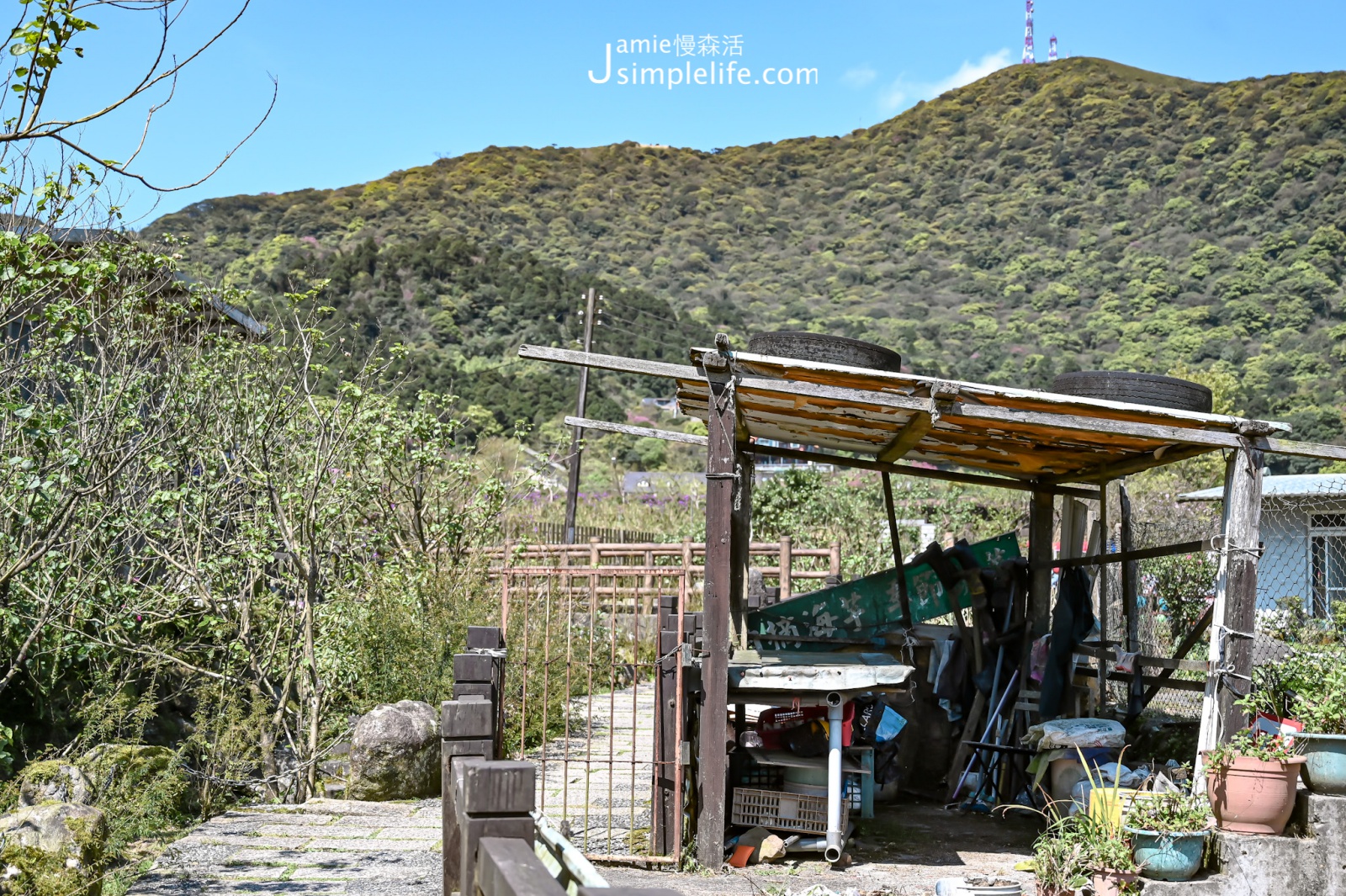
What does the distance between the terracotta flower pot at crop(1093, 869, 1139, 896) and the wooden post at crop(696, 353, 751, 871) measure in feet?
6.12

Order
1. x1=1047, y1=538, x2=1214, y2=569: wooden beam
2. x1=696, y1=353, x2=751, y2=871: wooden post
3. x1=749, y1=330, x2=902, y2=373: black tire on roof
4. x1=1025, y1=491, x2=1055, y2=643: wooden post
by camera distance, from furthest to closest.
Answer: x1=1025, y1=491, x2=1055, y2=643: wooden post
x1=1047, y1=538, x2=1214, y2=569: wooden beam
x1=749, y1=330, x2=902, y2=373: black tire on roof
x1=696, y1=353, x2=751, y2=871: wooden post

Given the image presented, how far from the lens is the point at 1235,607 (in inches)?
256

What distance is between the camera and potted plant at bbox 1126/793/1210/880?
565 centimetres

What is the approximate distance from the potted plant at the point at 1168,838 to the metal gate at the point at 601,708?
231 cm

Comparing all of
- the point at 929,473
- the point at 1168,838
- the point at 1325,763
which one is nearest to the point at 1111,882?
the point at 1168,838

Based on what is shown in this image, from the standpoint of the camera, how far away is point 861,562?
693 inches

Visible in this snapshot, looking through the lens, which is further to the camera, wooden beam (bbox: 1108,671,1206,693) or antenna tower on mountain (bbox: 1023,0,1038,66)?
antenna tower on mountain (bbox: 1023,0,1038,66)

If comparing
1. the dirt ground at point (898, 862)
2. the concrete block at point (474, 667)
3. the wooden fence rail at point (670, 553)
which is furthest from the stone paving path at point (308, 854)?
the wooden fence rail at point (670, 553)

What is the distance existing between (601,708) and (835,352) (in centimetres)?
687

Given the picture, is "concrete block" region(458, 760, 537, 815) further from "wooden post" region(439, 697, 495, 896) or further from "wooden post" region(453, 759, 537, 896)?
"wooden post" region(439, 697, 495, 896)

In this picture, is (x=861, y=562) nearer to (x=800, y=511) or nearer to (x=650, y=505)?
(x=800, y=511)

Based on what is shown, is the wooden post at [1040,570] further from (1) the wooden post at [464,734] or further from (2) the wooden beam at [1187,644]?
(1) the wooden post at [464,734]

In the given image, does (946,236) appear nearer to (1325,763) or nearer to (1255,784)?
(1325,763)

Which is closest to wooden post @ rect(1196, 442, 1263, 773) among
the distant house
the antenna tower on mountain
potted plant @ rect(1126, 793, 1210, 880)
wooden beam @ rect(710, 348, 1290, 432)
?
wooden beam @ rect(710, 348, 1290, 432)
